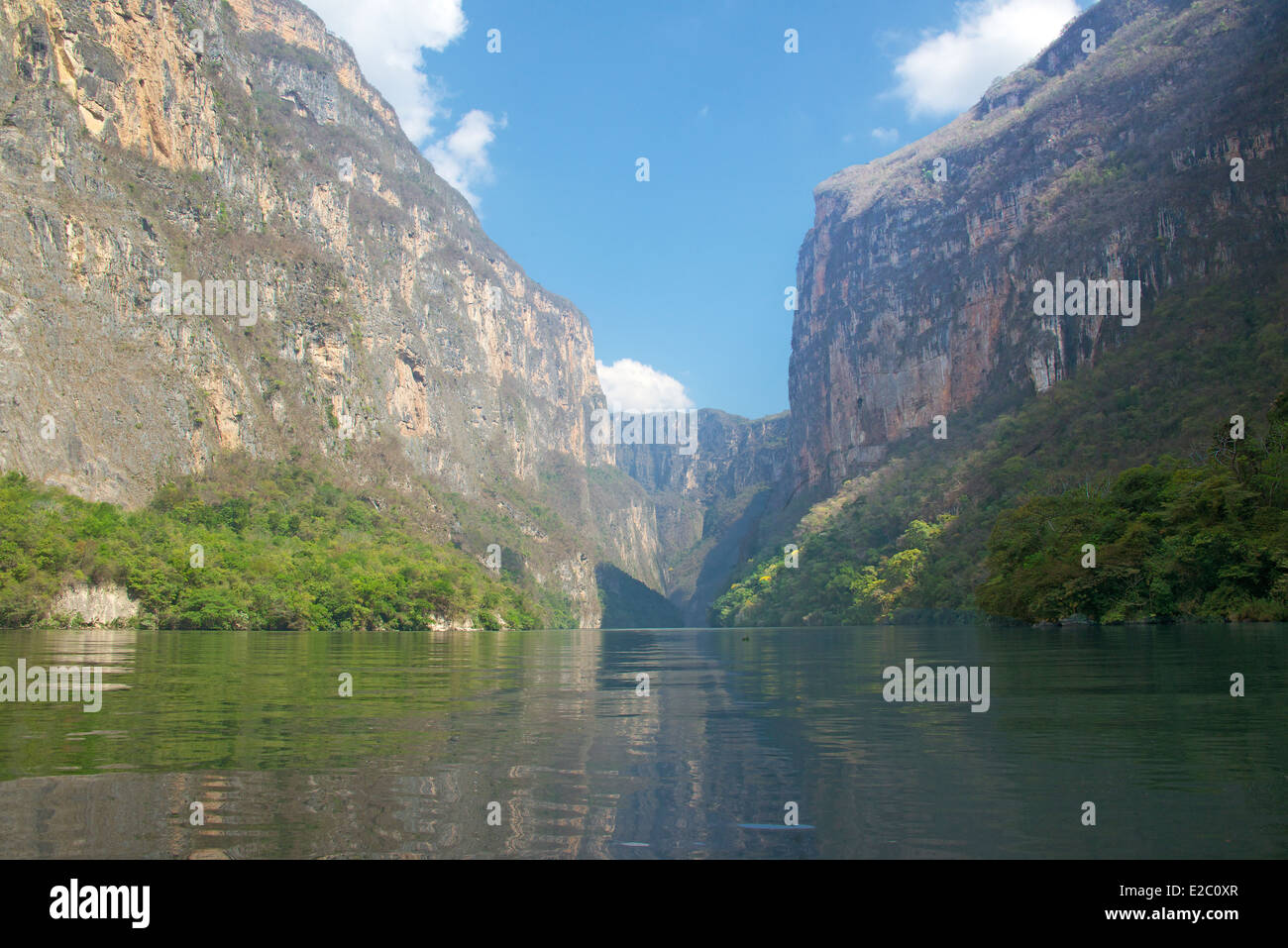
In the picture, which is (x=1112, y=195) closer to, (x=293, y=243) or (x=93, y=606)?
(x=293, y=243)

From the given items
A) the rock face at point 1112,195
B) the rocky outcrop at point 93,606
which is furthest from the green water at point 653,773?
the rock face at point 1112,195

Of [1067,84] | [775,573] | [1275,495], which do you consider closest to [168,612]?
[1275,495]

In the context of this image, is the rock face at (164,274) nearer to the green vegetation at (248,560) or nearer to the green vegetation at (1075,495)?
the green vegetation at (248,560)

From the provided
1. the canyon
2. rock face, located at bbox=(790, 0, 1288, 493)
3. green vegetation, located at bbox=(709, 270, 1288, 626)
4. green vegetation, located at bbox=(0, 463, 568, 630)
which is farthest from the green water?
rock face, located at bbox=(790, 0, 1288, 493)

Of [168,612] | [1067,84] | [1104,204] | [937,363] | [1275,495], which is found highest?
[1067,84]

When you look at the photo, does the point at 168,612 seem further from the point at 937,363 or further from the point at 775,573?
the point at 937,363

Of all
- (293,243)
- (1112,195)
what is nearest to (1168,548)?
(1112,195)

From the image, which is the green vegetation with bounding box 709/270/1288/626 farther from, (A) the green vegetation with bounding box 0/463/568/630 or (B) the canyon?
(A) the green vegetation with bounding box 0/463/568/630
